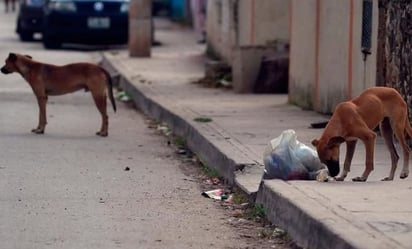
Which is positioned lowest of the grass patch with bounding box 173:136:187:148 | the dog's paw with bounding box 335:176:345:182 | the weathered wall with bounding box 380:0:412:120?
the grass patch with bounding box 173:136:187:148

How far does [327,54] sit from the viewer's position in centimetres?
1534

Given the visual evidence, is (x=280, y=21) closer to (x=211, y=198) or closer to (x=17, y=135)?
(x=17, y=135)

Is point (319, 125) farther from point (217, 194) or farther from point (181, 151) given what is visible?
point (217, 194)

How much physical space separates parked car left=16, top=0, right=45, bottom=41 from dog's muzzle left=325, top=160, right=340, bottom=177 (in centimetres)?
2237

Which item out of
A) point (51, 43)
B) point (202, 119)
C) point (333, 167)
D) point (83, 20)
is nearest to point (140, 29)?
point (83, 20)

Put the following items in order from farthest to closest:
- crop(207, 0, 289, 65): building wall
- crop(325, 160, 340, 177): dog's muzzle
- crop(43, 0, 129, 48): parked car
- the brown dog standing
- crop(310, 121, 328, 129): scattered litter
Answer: crop(43, 0, 129, 48): parked car, crop(207, 0, 289, 65): building wall, the brown dog standing, crop(310, 121, 328, 129): scattered litter, crop(325, 160, 340, 177): dog's muzzle

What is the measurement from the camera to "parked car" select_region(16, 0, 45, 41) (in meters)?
31.1

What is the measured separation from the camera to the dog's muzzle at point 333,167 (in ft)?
30.5

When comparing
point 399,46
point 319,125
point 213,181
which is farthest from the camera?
point 319,125

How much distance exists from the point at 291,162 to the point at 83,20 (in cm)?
1959

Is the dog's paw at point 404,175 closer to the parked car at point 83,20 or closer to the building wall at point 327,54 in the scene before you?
the building wall at point 327,54

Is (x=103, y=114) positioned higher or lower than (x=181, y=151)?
higher

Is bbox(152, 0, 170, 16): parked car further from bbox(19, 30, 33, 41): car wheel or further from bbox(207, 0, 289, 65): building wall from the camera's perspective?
bbox(207, 0, 289, 65): building wall

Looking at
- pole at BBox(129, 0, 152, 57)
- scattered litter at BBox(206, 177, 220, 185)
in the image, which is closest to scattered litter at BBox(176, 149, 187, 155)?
scattered litter at BBox(206, 177, 220, 185)
